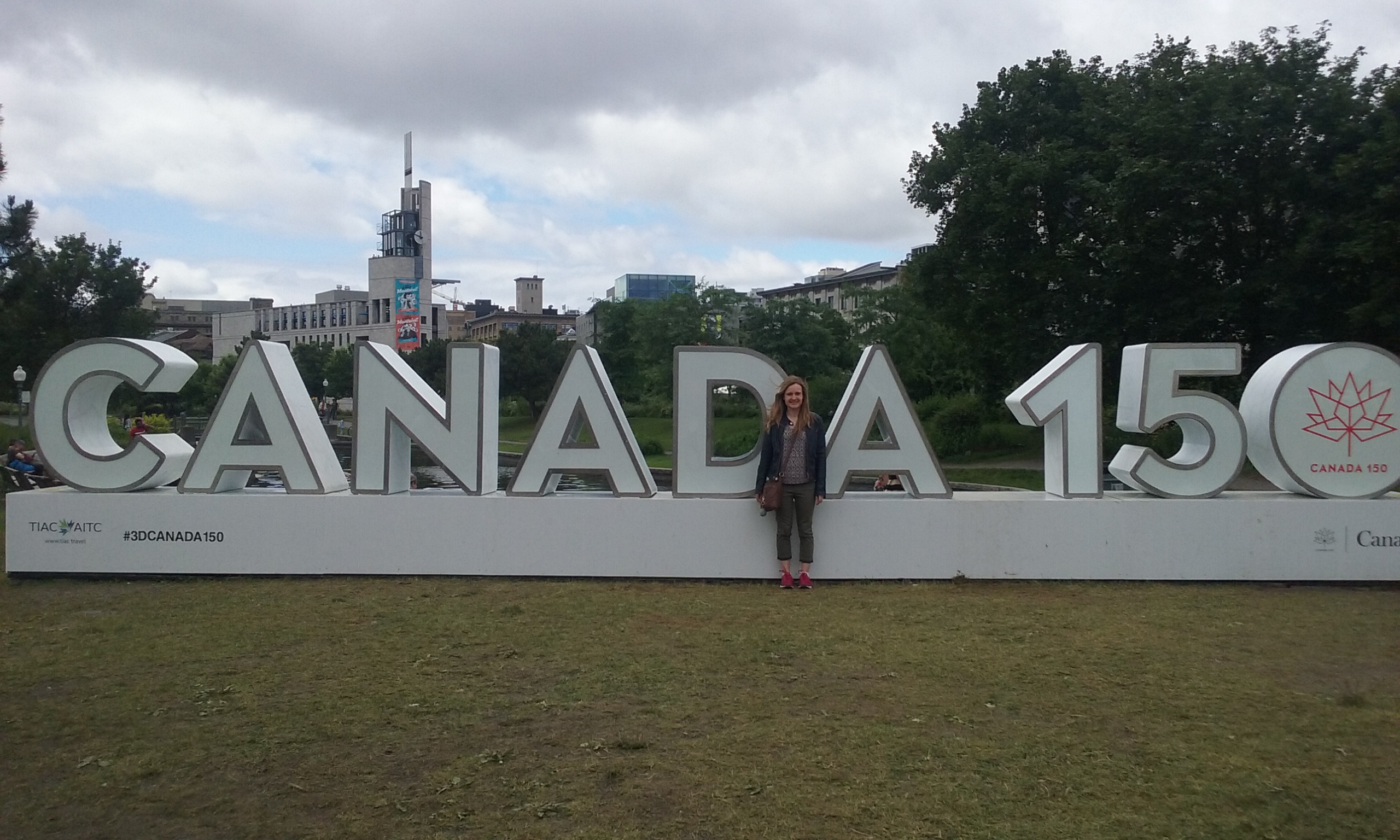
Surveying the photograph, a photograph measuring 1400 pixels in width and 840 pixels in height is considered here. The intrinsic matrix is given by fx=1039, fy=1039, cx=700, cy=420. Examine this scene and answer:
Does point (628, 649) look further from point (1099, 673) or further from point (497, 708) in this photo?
point (1099, 673)

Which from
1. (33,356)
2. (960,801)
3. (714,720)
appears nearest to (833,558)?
(714,720)

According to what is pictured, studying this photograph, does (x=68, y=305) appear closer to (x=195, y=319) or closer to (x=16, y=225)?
(x=16, y=225)

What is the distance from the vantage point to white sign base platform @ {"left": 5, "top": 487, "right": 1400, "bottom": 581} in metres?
9.46

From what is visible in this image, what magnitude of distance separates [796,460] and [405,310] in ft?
333

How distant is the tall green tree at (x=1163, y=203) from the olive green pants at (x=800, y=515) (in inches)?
631

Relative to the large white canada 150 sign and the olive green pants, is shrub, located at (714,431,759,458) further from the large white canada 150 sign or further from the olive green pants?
the olive green pants

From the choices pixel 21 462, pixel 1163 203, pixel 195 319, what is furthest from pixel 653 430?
pixel 195 319

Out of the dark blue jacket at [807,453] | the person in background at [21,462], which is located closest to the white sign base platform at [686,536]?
the dark blue jacket at [807,453]

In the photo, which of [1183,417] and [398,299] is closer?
[1183,417]

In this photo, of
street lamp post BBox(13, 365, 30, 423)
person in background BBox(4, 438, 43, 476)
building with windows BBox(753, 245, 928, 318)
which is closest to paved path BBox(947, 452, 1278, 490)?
person in background BBox(4, 438, 43, 476)

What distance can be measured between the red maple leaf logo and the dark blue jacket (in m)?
4.46

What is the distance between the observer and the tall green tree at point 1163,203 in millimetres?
22328

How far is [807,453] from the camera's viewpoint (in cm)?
924

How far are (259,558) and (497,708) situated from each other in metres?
5.01
